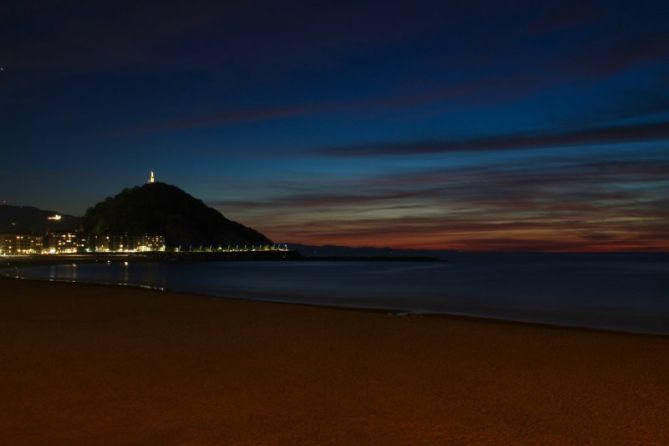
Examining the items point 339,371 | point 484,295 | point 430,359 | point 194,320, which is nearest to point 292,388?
point 339,371

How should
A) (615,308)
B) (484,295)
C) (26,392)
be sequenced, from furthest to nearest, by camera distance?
(484,295)
(615,308)
(26,392)

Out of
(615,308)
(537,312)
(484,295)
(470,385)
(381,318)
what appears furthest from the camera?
(484,295)

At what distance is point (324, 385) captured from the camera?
Result: 29.9 ft

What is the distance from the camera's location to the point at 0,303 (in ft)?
73.8

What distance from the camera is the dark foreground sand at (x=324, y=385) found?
6859 mm

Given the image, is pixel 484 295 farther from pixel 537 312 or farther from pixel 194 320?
pixel 194 320

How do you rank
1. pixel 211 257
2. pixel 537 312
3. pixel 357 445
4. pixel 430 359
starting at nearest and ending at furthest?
1. pixel 357 445
2. pixel 430 359
3. pixel 537 312
4. pixel 211 257

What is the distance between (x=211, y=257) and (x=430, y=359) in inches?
6448

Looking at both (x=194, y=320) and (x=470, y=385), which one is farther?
(x=194, y=320)

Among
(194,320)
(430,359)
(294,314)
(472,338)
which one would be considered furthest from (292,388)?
(294,314)

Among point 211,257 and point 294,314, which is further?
point 211,257

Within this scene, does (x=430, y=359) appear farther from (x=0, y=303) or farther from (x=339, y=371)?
(x=0, y=303)

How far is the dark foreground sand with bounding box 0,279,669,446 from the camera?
270 inches

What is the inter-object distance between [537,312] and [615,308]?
5019mm
